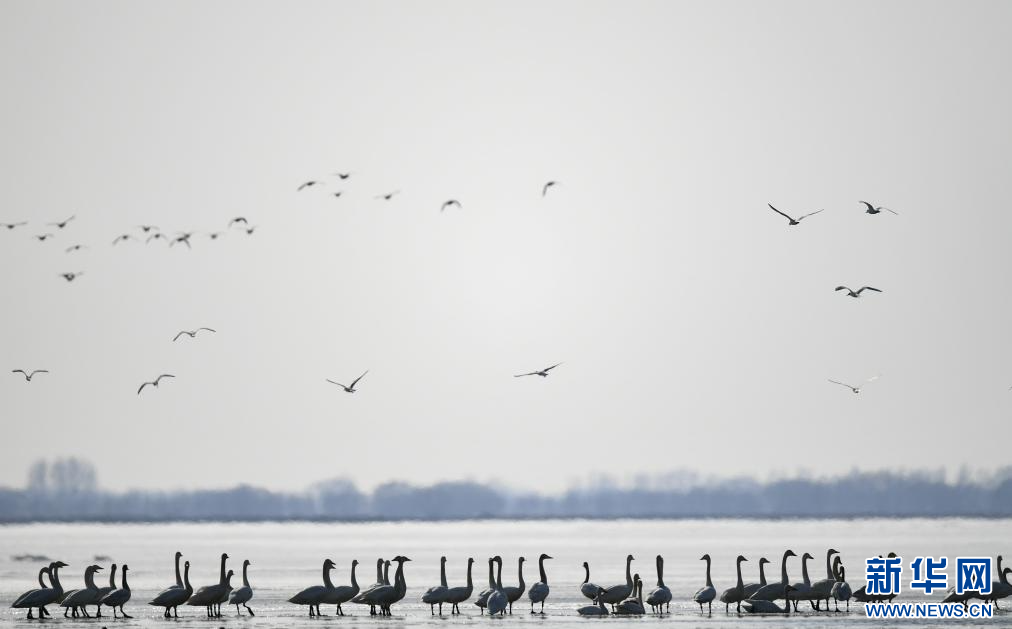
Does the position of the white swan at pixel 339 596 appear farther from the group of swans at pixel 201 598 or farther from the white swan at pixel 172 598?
the white swan at pixel 172 598

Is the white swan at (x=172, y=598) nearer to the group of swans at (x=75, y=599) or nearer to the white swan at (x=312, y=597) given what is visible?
the group of swans at (x=75, y=599)

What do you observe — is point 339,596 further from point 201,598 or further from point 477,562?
point 477,562

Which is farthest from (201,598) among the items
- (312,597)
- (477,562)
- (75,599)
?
(477,562)

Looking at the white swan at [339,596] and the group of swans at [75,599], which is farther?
the white swan at [339,596]

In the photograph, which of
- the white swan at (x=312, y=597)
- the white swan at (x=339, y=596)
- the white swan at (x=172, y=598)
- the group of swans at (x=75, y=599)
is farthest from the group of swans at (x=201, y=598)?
the white swan at (x=339, y=596)

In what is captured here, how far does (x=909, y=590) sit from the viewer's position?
4344 centimetres

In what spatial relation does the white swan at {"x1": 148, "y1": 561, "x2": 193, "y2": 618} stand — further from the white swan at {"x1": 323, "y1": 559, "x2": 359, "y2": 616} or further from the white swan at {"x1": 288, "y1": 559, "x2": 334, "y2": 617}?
the white swan at {"x1": 323, "y1": 559, "x2": 359, "y2": 616}

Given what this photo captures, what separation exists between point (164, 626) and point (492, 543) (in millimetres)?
65002

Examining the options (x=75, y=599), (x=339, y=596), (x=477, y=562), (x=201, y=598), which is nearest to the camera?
(x=75, y=599)

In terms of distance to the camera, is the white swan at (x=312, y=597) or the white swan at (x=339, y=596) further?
the white swan at (x=339, y=596)

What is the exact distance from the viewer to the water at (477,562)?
Result: 3756 cm

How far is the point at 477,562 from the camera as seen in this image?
2778 inches

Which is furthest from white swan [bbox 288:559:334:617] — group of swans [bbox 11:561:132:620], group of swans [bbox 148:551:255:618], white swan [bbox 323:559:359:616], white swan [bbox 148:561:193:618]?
group of swans [bbox 11:561:132:620]

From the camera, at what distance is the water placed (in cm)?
3756
